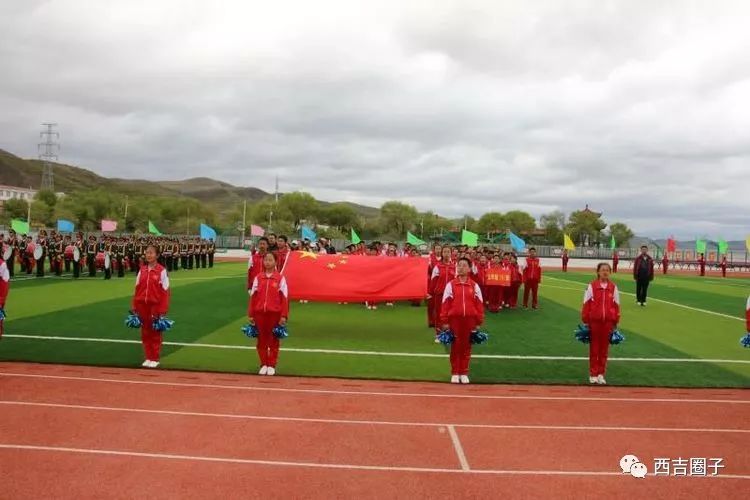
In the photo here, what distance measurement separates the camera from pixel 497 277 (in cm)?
1789

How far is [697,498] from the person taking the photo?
17.2ft

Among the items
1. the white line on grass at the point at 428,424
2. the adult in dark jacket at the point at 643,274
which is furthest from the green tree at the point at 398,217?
the white line on grass at the point at 428,424

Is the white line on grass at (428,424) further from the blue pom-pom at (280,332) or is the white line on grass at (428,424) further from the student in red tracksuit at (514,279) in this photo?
the student in red tracksuit at (514,279)

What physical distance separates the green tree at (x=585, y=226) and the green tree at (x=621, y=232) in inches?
95.6

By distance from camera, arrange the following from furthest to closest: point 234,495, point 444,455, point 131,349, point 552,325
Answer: point 552,325 → point 131,349 → point 444,455 → point 234,495

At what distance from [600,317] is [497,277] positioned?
8.54 m

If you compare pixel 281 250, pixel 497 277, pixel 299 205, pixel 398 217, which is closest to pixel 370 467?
pixel 281 250

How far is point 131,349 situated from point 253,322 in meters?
3.03

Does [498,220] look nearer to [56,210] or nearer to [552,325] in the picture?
[56,210]

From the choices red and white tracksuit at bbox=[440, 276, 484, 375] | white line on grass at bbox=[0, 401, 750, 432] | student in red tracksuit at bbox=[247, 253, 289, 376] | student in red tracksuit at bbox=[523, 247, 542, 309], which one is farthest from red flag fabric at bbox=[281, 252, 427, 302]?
student in red tracksuit at bbox=[523, 247, 542, 309]

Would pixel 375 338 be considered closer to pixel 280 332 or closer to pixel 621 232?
pixel 280 332

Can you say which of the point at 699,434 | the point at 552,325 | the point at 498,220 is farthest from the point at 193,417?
the point at 498,220

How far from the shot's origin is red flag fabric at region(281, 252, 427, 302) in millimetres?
12258

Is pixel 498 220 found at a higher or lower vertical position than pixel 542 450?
higher
